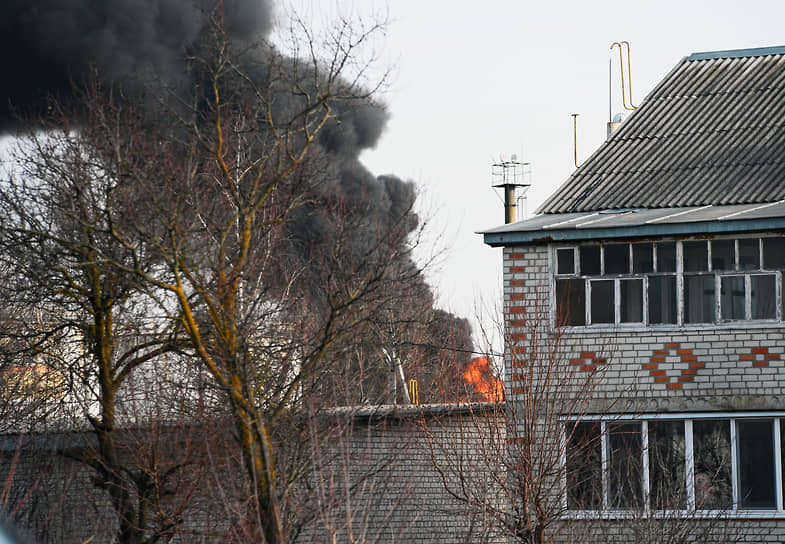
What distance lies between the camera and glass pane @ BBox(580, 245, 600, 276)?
14.2 m

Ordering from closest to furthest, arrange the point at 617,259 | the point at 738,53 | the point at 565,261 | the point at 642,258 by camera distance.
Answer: the point at 642,258, the point at 617,259, the point at 565,261, the point at 738,53

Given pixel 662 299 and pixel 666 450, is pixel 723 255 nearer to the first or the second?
pixel 662 299

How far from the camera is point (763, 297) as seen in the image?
13.7 meters

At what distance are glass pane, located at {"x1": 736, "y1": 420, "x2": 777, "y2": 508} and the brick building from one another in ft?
0.04

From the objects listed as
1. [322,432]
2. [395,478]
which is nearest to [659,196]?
[395,478]

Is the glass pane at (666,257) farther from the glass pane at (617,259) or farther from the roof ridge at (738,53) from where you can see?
the roof ridge at (738,53)

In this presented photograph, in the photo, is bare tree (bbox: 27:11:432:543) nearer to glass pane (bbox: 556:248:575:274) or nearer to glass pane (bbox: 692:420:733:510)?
glass pane (bbox: 556:248:575:274)

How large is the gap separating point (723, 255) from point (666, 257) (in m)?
0.73

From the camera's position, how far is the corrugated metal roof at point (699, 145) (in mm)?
15016

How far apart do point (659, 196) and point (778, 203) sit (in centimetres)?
175

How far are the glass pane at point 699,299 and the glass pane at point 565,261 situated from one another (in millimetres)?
1519

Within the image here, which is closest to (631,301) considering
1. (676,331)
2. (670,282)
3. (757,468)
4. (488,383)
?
(670,282)

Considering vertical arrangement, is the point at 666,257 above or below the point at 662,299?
above

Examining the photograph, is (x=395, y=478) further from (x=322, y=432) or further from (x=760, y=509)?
(x=760, y=509)
